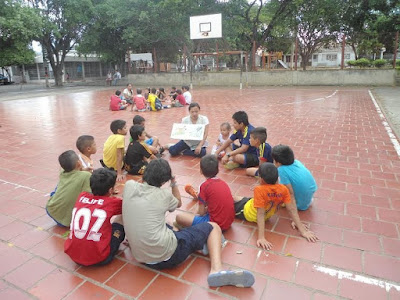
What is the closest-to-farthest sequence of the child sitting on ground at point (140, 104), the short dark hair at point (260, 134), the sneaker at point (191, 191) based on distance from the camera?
the sneaker at point (191, 191) → the short dark hair at point (260, 134) → the child sitting on ground at point (140, 104)

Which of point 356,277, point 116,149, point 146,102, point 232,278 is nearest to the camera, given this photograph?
point 232,278

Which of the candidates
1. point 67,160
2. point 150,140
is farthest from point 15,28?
point 67,160

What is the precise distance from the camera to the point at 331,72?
18.2 meters

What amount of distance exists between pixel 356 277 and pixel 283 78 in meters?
18.2

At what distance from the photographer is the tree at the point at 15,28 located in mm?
18703

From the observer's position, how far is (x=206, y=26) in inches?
756

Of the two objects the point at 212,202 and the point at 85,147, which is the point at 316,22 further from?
the point at 212,202

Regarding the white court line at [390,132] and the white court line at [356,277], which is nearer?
the white court line at [356,277]

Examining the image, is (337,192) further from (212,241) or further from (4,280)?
(4,280)

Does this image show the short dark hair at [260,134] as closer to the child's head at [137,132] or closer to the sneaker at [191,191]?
the sneaker at [191,191]

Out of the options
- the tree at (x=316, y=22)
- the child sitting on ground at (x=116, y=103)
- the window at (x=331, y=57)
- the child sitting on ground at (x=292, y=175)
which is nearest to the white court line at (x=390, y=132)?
the child sitting on ground at (x=292, y=175)

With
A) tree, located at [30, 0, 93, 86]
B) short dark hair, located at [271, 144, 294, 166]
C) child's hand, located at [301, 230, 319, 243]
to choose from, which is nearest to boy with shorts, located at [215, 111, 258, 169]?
short dark hair, located at [271, 144, 294, 166]

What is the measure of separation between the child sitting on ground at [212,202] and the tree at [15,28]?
20210 mm

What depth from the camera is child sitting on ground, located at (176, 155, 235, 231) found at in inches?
108
